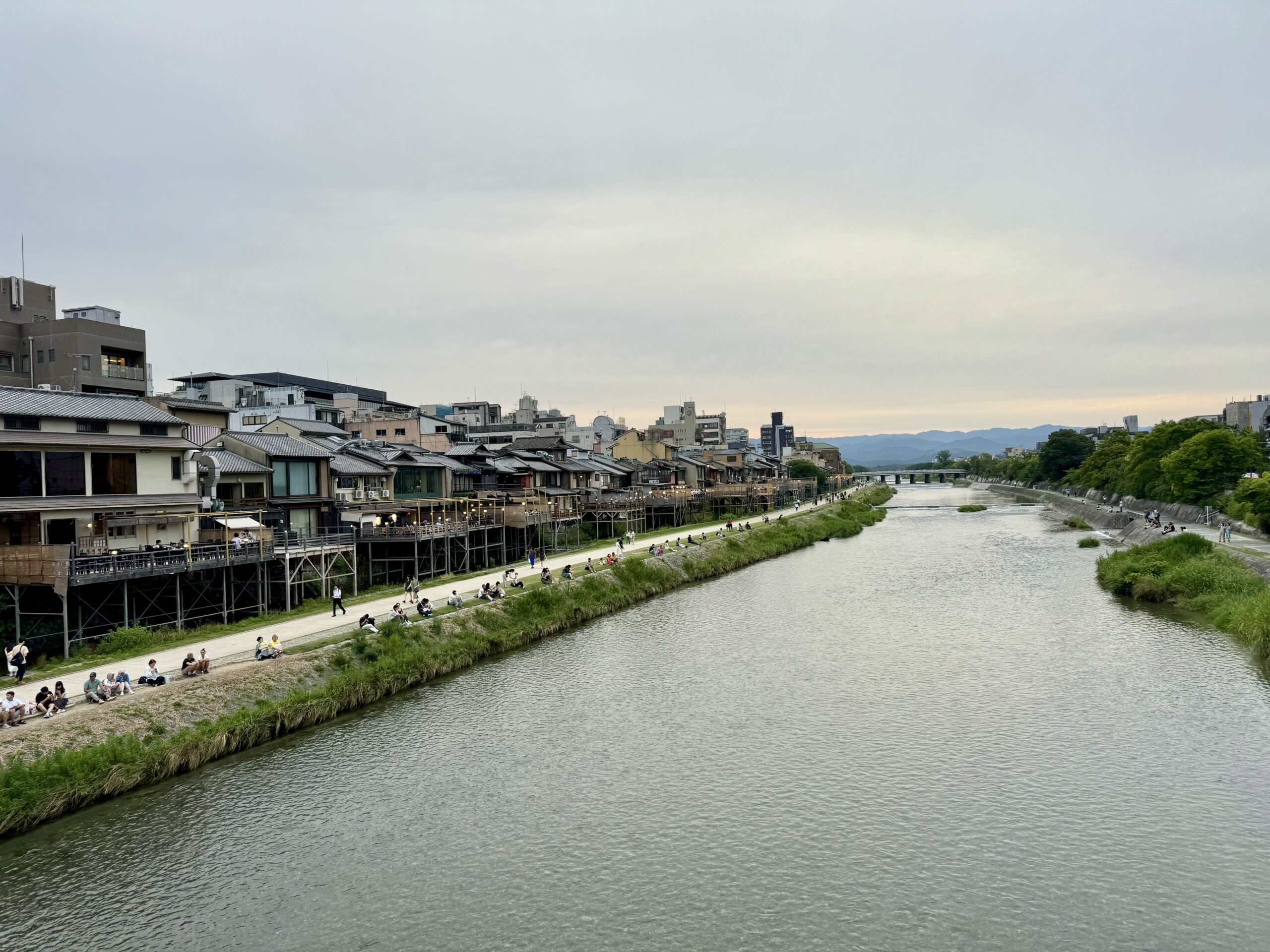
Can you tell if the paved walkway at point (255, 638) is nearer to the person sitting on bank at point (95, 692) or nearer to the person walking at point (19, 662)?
the person walking at point (19, 662)

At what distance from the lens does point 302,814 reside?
66.7 feet

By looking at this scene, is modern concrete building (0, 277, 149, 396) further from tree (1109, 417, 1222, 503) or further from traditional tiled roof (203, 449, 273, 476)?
tree (1109, 417, 1222, 503)

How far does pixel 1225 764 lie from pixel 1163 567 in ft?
99.8

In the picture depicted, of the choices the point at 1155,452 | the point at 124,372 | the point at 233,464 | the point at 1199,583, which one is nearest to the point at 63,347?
the point at 124,372

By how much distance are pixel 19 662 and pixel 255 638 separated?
7658mm

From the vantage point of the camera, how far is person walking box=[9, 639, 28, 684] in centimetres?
2412

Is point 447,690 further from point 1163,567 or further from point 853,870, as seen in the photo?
point 1163,567

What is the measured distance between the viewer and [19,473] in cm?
3011

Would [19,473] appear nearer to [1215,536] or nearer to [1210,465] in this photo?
[1215,536]

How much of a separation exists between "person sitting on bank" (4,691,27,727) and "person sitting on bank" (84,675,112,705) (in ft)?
4.70

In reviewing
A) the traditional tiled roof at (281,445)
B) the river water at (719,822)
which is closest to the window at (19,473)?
the traditional tiled roof at (281,445)

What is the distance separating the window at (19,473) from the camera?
29.6 metres

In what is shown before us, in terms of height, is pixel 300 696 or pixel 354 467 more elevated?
pixel 354 467

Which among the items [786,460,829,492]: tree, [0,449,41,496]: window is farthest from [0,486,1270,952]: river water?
[786,460,829,492]: tree
